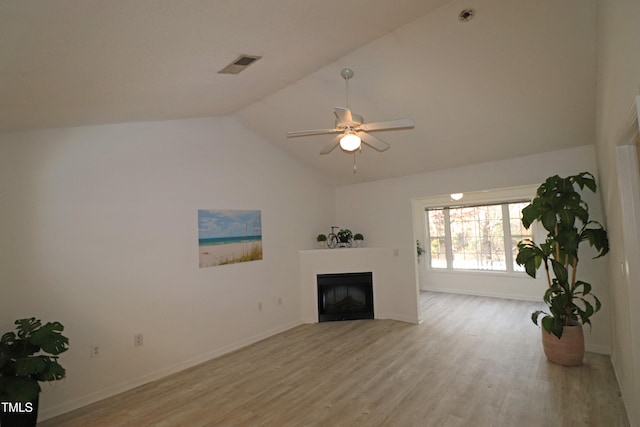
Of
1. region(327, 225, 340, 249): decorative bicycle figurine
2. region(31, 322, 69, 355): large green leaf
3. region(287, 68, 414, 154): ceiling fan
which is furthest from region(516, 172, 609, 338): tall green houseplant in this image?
region(31, 322, 69, 355): large green leaf

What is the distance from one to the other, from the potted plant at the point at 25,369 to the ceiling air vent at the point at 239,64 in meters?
2.51

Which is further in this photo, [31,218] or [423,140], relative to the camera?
[423,140]

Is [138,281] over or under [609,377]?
over

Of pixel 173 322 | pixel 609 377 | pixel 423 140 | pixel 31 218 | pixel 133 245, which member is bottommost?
pixel 609 377

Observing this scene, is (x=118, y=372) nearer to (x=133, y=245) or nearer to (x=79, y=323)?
(x=79, y=323)

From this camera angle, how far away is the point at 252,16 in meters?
1.77

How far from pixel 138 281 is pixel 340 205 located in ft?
12.6

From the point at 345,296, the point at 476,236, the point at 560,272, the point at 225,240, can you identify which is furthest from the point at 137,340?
the point at 476,236

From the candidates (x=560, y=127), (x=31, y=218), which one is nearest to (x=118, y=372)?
(x=31, y=218)

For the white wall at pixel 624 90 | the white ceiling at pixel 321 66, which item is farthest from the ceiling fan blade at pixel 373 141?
the white wall at pixel 624 90

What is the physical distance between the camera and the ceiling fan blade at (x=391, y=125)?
252cm

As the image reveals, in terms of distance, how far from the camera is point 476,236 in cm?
708

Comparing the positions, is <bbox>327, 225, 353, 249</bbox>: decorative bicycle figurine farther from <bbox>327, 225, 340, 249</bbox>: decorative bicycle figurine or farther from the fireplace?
the fireplace

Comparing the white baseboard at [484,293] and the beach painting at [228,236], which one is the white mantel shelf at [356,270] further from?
the white baseboard at [484,293]
